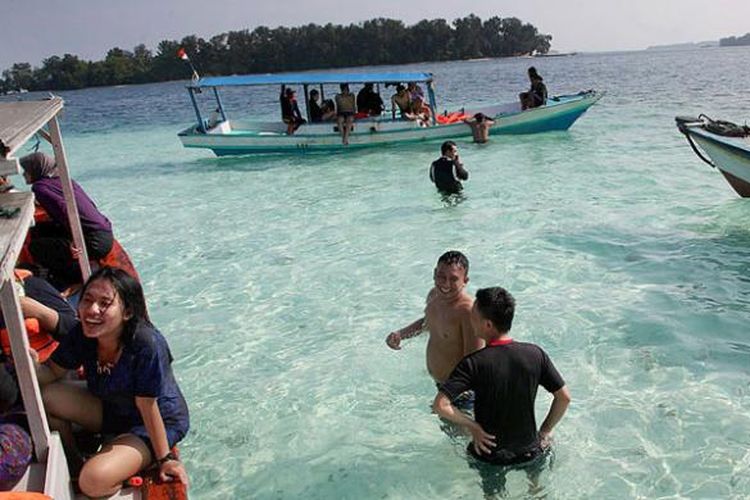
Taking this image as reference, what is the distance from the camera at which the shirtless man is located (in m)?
4.01

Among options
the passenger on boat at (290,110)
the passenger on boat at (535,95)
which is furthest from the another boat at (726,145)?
the passenger on boat at (290,110)

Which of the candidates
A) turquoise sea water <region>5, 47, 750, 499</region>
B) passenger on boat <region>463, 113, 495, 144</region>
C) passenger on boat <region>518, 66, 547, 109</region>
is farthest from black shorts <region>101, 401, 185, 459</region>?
passenger on boat <region>518, 66, 547, 109</region>

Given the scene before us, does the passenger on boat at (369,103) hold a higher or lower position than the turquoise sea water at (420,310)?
higher

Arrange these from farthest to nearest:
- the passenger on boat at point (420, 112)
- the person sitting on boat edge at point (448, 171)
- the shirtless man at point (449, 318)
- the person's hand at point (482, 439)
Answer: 1. the passenger on boat at point (420, 112)
2. the person sitting on boat edge at point (448, 171)
3. the shirtless man at point (449, 318)
4. the person's hand at point (482, 439)

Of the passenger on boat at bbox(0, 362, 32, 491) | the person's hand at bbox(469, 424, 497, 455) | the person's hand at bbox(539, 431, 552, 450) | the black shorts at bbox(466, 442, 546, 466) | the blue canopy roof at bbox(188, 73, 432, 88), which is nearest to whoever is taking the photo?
the passenger on boat at bbox(0, 362, 32, 491)

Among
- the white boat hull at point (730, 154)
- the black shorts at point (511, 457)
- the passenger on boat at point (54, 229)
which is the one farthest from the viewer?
the white boat hull at point (730, 154)

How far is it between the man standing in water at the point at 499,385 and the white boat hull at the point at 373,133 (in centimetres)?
1427

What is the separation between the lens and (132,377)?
3367 mm

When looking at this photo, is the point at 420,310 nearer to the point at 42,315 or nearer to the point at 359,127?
the point at 42,315

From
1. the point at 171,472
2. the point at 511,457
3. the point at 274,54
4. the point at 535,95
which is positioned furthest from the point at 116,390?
the point at 274,54

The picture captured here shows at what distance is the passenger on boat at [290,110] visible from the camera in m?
17.8

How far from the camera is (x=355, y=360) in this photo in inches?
Result: 251

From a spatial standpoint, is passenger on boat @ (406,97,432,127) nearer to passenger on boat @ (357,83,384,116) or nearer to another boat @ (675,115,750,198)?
passenger on boat @ (357,83,384,116)

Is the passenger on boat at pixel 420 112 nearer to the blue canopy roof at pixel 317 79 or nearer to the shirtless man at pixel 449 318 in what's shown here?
the blue canopy roof at pixel 317 79
